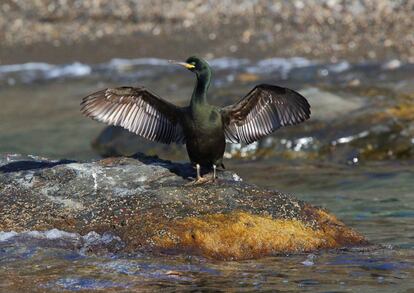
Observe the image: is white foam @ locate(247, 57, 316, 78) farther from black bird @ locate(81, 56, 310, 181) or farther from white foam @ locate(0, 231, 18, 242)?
white foam @ locate(0, 231, 18, 242)

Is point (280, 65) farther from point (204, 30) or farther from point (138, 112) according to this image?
point (138, 112)

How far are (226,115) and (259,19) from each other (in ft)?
37.0

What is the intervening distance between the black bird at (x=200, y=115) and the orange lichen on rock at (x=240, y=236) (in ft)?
2.51

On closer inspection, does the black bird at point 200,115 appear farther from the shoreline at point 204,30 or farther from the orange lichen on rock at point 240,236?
the shoreline at point 204,30

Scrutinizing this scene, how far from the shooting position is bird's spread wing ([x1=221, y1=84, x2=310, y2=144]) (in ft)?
28.7

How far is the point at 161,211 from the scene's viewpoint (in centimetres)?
768

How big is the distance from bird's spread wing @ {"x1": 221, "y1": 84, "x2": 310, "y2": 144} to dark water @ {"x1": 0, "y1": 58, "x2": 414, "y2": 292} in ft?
3.84

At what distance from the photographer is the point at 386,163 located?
12258mm

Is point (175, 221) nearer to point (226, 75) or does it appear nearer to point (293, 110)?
point (293, 110)

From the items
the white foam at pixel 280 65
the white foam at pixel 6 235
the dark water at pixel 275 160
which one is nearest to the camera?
the dark water at pixel 275 160

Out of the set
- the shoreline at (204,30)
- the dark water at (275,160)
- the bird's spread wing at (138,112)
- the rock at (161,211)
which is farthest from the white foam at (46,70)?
the rock at (161,211)

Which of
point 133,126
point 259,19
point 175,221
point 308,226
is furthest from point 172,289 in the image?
point 259,19

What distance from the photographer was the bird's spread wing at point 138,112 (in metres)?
8.48

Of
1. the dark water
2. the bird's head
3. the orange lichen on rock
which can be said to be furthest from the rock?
the bird's head
